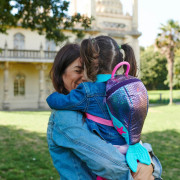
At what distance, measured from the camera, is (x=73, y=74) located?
5.91 feet

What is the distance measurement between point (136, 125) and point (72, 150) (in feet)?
1.35

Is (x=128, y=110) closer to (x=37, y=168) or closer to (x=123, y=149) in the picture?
(x=123, y=149)

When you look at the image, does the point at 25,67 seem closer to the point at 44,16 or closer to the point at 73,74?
the point at 44,16

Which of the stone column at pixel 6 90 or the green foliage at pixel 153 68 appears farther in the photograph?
the green foliage at pixel 153 68

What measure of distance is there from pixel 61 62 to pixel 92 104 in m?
0.49

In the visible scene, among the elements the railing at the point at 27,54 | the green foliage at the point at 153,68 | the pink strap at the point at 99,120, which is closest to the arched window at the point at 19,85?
the railing at the point at 27,54

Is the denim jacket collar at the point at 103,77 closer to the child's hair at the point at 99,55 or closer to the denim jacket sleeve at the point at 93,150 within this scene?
the child's hair at the point at 99,55

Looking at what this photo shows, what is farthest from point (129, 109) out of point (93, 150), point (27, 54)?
point (27, 54)

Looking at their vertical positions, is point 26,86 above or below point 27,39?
below

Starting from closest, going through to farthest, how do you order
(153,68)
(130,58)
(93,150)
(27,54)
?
(93,150)
(130,58)
(27,54)
(153,68)

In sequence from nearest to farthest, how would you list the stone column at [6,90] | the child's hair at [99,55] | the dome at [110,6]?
the child's hair at [99,55]
the stone column at [6,90]
the dome at [110,6]

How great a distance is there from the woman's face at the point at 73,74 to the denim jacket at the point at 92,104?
33 centimetres

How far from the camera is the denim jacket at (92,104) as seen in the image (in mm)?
1423

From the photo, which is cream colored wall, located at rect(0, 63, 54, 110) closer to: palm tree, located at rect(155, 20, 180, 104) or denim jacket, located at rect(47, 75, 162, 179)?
palm tree, located at rect(155, 20, 180, 104)
